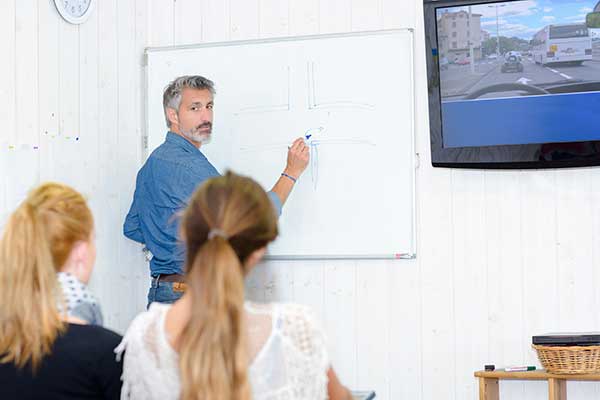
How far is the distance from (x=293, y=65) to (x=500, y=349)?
1.48 m

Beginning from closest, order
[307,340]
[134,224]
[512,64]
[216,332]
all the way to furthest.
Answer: [216,332], [307,340], [512,64], [134,224]

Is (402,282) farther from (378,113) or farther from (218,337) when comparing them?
(218,337)

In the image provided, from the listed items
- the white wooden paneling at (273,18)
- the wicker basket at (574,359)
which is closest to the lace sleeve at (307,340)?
the wicker basket at (574,359)

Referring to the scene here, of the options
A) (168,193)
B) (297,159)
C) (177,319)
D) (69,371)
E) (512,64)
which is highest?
(512,64)

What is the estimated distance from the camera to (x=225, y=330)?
1.73 m

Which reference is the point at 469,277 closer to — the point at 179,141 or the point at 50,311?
the point at 179,141

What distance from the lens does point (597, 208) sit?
3646 millimetres

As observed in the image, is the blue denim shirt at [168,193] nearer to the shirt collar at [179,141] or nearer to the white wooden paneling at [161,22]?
the shirt collar at [179,141]

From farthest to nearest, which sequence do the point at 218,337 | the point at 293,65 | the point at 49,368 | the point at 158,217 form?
the point at 293,65
the point at 158,217
the point at 49,368
the point at 218,337

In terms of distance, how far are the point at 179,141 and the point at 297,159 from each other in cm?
50

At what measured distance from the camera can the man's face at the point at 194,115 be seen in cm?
383

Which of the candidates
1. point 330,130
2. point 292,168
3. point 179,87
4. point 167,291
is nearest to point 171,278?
point 167,291

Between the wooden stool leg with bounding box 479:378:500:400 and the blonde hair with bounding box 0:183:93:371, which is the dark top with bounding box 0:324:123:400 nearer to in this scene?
the blonde hair with bounding box 0:183:93:371

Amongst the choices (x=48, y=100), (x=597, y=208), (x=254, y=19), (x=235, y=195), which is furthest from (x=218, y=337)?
(x=254, y=19)
